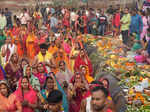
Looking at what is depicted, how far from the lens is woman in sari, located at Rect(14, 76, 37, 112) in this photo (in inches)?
147

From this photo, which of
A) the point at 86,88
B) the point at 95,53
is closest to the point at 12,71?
the point at 86,88

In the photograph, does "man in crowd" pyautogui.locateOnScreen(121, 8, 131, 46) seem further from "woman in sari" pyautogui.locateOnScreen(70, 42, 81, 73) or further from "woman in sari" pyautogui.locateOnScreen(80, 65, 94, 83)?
"woman in sari" pyautogui.locateOnScreen(80, 65, 94, 83)

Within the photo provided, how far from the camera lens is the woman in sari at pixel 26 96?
3723 millimetres

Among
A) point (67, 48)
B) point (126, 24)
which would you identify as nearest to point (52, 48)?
point (67, 48)

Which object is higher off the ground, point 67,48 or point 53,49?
point 53,49

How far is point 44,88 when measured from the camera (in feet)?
14.0

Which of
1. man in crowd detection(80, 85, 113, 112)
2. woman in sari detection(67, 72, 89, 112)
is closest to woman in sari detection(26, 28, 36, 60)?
woman in sari detection(67, 72, 89, 112)

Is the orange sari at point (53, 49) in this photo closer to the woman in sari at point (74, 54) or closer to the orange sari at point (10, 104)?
the woman in sari at point (74, 54)

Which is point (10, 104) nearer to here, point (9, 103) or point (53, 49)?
point (9, 103)

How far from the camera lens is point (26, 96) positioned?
381 centimetres

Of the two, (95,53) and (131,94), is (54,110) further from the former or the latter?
(95,53)

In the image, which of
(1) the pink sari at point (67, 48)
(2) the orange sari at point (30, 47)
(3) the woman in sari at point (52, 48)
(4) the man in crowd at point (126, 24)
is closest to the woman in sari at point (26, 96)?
(3) the woman in sari at point (52, 48)

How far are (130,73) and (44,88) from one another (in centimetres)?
235

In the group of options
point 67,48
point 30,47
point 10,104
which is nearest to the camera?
point 10,104
